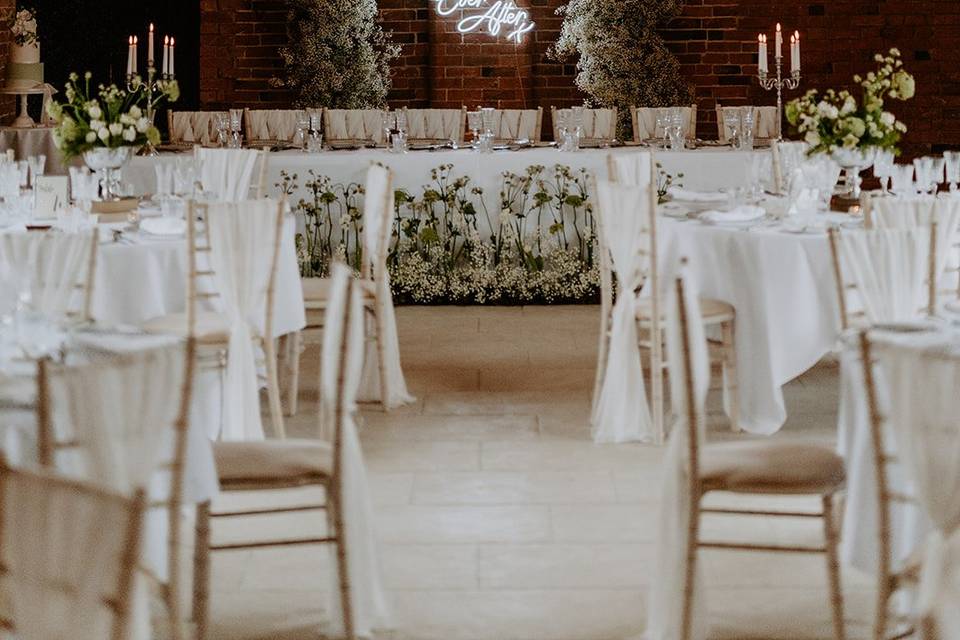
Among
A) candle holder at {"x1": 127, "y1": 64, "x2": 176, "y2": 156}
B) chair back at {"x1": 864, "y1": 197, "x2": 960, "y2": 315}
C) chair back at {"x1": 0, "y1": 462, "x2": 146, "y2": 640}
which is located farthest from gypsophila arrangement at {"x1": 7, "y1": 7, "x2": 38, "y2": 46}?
chair back at {"x1": 0, "y1": 462, "x2": 146, "y2": 640}

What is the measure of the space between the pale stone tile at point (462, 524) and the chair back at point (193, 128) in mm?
4546

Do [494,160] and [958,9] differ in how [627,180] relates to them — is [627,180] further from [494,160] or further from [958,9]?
[958,9]

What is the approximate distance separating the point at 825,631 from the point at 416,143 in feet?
→ 17.7

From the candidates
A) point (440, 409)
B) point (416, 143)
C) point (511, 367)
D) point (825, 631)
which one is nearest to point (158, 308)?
point (440, 409)

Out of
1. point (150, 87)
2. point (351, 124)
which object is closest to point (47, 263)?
point (150, 87)

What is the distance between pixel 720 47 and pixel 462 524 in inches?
280

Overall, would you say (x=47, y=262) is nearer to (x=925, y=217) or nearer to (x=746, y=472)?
(x=746, y=472)

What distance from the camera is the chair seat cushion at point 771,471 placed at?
3324 millimetres

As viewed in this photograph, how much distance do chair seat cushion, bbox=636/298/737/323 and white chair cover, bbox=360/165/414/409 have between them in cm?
104

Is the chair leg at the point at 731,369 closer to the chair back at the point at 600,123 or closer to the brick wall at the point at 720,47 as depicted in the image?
the chair back at the point at 600,123

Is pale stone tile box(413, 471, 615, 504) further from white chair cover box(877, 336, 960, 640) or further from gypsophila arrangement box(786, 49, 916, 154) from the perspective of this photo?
white chair cover box(877, 336, 960, 640)

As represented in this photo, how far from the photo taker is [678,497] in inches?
132

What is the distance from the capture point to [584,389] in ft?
20.2

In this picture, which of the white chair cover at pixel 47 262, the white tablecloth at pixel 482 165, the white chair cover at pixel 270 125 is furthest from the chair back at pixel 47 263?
the white chair cover at pixel 270 125
